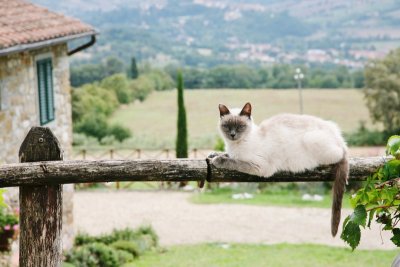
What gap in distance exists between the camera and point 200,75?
225 feet

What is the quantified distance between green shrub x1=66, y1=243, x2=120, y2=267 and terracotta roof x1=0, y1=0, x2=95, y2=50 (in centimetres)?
441

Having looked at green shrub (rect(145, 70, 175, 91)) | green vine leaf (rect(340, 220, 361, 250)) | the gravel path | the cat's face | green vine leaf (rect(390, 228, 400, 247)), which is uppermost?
green shrub (rect(145, 70, 175, 91))

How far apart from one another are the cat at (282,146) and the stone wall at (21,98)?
667 centimetres

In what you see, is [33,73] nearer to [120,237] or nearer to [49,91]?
[49,91]

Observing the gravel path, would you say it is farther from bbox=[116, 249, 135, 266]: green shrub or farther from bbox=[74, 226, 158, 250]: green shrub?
bbox=[116, 249, 135, 266]: green shrub

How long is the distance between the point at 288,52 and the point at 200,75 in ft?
153

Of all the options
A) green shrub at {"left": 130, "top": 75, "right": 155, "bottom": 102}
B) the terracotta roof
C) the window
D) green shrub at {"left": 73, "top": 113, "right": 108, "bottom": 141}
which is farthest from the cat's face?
green shrub at {"left": 130, "top": 75, "right": 155, "bottom": 102}

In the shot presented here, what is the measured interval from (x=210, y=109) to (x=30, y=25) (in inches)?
1694

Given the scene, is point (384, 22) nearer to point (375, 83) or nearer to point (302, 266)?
point (375, 83)

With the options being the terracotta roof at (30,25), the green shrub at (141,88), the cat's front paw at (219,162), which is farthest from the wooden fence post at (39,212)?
the green shrub at (141,88)

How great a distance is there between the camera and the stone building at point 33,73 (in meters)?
10.4

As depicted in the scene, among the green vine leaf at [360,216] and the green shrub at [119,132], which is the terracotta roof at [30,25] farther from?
the green shrub at [119,132]

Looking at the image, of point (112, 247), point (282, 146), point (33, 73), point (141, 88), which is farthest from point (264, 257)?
point (141, 88)

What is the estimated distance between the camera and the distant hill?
102 meters
